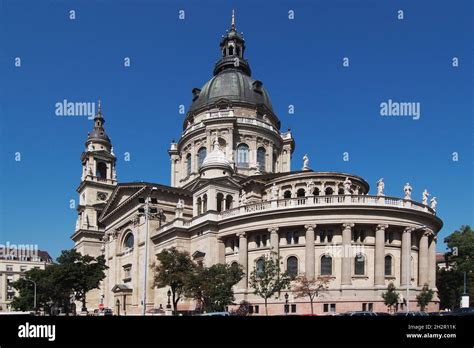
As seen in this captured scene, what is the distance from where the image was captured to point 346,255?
170 feet

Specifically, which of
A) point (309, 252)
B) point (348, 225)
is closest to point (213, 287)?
point (309, 252)

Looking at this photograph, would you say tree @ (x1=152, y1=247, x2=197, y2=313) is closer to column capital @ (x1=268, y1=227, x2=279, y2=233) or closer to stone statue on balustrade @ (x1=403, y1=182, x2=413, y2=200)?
column capital @ (x1=268, y1=227, x2=279, y2=233)

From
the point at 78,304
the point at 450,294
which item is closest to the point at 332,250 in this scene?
the point at 450,294

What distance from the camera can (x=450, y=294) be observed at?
70125 mm

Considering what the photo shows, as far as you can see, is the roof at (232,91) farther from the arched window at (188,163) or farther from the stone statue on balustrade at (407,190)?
the stone statue on balustrade at (407,190)

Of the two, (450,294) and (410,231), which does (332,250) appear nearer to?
(410,231)

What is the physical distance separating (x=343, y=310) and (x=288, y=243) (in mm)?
10053

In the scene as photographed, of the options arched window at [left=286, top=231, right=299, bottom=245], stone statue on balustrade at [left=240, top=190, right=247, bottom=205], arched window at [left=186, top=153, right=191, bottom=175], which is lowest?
arched window at [left=286, top=231, right=299, bottom=245]

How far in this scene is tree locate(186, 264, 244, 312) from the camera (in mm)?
47250

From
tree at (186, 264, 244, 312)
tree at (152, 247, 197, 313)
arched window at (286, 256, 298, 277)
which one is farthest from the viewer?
arched window at (286, 256, 298, 277)

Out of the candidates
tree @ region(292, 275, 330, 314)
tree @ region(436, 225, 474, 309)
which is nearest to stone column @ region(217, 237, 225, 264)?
tree @ region(292, 275, 330, 314)

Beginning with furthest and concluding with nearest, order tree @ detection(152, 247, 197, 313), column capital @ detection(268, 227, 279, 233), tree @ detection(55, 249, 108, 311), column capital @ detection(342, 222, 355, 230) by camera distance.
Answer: tree @ detection(55, 249, 108, 311)
column capital @ detection(268, 227, 279, 233)
column capital @ detection(342, 222, 355, 230)
tree @ detection(152, 247, 197, 313)

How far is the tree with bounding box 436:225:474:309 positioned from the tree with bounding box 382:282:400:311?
22610 mm

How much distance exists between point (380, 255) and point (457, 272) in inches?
1021
